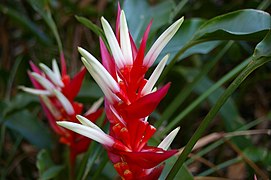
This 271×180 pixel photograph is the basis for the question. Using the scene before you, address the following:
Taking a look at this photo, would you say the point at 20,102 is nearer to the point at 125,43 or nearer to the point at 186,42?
the point at 186,42

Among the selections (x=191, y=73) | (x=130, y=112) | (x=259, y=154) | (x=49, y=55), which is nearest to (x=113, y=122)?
(x=130, y=112)

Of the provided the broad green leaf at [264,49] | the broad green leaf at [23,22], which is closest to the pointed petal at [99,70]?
the broad green leaf at [264,49]

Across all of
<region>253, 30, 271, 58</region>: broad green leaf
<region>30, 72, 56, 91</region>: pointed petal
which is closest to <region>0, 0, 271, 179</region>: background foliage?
<region>253, 30, 271, 58</region>: broad green leaf

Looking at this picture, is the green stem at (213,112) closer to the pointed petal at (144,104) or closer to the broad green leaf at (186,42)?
the pointed petal at (144,104)

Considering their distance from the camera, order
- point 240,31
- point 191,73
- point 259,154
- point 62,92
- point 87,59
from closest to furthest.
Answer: point 87,59 → point 240,31 → point 62,92 → point 259,154 → point 191,73

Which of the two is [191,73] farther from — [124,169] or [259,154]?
[124,169]

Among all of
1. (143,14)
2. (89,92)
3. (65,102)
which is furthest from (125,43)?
(89,92)
